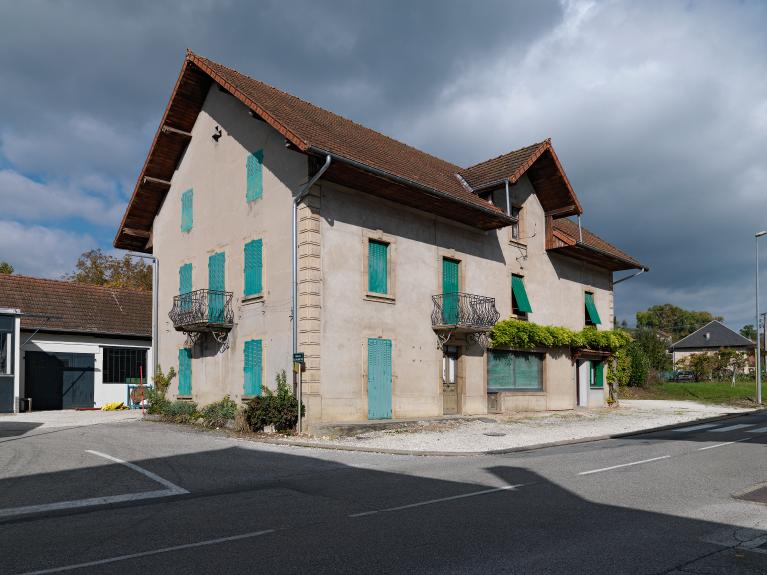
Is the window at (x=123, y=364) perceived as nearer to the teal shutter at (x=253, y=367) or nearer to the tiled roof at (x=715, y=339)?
the teal shutter at (x=253, y=367)

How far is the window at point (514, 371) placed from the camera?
2266 cm

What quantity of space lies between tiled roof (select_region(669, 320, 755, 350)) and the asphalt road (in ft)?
261

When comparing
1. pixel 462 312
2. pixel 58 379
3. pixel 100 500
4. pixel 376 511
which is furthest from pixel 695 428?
pixel 58 379

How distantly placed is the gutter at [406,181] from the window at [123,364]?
1514 centimetres

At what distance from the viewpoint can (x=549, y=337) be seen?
24516 mm

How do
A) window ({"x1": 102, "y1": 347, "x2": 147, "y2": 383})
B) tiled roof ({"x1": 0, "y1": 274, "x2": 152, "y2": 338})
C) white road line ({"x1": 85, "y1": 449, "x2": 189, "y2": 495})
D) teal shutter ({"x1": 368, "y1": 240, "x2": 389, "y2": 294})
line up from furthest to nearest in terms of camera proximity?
1. window ({"x1": 102, "y1": 347, "x2": 147, "y2": 383})
2. tiled roof ({"x1": 0, "y1": 274, "x2": 152, "y2": 338})
3. teal shutter ({"x1": 368, "y1": 240, "x2": 389, "y2": 294})
4. white road line ({"x1": 85, "y1": 449, "x2": 189, "y2": 495})

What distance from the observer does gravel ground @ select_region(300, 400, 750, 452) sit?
15.1 m

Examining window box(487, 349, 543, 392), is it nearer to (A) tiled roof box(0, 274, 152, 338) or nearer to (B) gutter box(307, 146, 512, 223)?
(B) gutter box(307, 146, 512, 223)

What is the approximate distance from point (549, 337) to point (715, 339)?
7322 cm

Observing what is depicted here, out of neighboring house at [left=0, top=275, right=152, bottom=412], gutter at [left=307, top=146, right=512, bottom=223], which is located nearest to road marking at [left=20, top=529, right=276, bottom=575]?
gutter at [left=307, top=146, right=512, bottom=223]

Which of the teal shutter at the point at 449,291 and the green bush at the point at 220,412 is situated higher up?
the teal shutter at the point at 449,291

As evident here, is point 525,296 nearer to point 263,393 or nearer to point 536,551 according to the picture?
point 263,393

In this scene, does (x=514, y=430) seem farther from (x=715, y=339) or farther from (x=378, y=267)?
(x=715, y=339)

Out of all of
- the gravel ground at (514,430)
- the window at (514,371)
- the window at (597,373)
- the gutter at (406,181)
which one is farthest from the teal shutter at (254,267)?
the window at (597,373)
